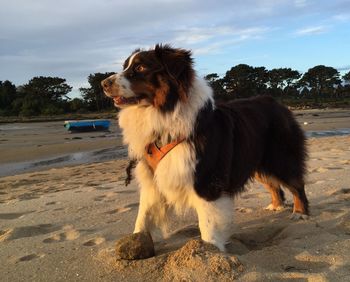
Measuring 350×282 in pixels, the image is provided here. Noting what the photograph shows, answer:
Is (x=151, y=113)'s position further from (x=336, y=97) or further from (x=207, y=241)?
(x=336, y=97)

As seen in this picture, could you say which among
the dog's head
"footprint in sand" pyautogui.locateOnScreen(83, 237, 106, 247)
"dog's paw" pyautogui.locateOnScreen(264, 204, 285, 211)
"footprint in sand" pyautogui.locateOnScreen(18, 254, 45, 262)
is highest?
the dog's head

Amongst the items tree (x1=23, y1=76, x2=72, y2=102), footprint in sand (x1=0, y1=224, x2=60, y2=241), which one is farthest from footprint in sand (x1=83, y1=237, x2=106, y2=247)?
tree (x1=23, y1=76, x2=72, y2=102)

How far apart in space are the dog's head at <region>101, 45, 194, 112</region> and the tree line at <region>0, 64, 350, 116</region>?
123ft

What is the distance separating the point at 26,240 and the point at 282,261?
8.56 feet

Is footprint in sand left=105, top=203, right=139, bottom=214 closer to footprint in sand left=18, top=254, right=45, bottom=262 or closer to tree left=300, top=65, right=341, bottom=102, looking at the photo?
footprint in sand left=18, top=254, right=45, bottom=262

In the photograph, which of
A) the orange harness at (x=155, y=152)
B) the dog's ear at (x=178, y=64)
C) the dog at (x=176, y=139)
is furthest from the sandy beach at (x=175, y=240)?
the dog's ear at (x=178, y=64)

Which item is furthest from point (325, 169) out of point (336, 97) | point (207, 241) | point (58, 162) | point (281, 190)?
point (336, 97)

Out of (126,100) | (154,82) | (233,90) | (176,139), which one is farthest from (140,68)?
(233,90)

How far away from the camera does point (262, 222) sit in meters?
5.04

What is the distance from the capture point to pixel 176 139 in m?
3.86

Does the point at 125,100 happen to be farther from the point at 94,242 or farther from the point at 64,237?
the point at 64,237

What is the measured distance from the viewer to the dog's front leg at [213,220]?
392 centimetres

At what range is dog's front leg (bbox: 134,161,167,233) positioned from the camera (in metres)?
4.19

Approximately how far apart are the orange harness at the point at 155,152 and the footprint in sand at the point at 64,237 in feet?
4.21
